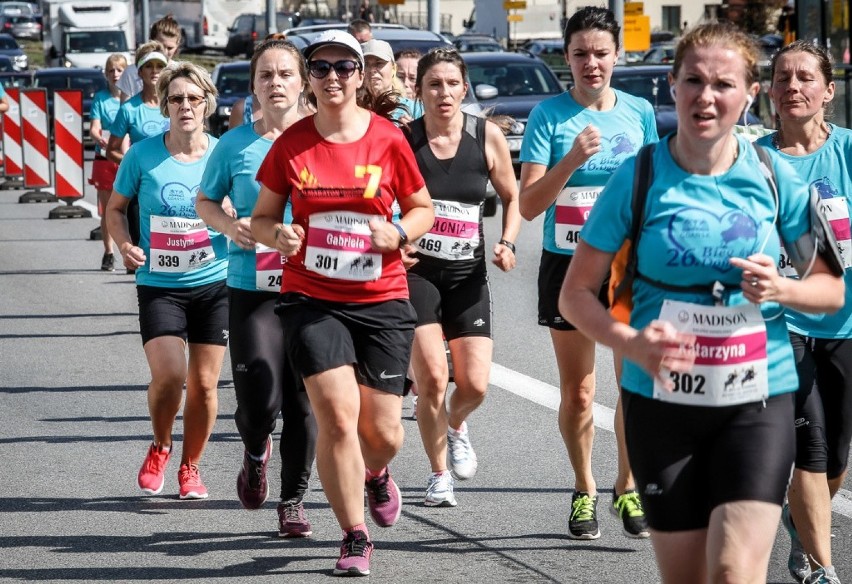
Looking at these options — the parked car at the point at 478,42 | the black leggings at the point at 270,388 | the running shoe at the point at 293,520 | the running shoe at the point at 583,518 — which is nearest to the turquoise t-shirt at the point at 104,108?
the black leggings at the point at 270,388

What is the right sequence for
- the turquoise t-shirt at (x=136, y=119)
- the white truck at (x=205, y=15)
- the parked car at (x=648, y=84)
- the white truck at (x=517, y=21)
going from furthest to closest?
1. the white truck at (x=205, y=15)
2. the white truck at (x=517, y=21)
3. the parked car at (x=648, y=84)
4. the turquoise t-shirt at (x=136, y=119)

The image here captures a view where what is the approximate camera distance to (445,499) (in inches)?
267

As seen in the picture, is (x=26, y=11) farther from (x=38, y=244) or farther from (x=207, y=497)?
(x=207, y=497)

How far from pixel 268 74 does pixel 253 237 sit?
958 mm

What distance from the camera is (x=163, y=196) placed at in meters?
7.21

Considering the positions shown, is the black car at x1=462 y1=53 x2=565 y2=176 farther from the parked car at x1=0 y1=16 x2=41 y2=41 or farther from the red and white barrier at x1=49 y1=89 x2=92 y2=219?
the parked car at x1=0 y1=16 x2=41 y2=41

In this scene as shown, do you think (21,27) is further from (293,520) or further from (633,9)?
(293,520)

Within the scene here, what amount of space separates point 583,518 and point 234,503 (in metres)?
1.57

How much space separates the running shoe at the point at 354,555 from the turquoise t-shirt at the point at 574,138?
1422 mm

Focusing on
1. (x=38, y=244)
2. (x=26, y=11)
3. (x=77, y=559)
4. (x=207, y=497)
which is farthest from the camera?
(x=26, y=11)

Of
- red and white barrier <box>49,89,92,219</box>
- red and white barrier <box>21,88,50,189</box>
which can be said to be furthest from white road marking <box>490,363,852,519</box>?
red and white barrier <box>21,88,50,189</box>

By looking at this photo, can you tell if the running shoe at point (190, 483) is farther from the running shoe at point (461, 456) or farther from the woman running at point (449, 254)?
the running shoe at point (461, 456)

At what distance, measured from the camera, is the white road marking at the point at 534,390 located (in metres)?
8.45

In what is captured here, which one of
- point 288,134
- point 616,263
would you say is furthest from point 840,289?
point 288,134
